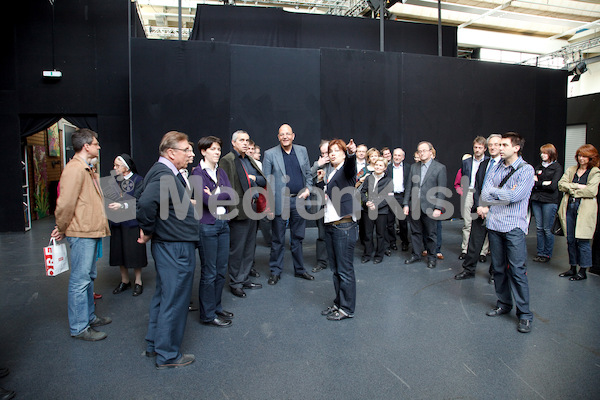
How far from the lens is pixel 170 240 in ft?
7.75

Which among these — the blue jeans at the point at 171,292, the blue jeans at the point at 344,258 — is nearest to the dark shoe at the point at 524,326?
the blue jeans at the point at 344,258

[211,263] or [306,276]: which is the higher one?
[211,263]

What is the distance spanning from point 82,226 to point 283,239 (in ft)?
6.70

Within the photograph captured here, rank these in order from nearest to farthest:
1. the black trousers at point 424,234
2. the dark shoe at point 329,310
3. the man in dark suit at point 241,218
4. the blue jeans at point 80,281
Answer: the blue jeans at point 80,281
the dark shoe at point 329,310
the man in dark suit at point 241,218
the black trousers at point 424,234

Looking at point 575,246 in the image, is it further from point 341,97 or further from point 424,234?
point 341,97

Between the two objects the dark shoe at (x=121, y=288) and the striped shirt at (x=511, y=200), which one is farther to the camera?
the dark shoe at (x=121, y=288)

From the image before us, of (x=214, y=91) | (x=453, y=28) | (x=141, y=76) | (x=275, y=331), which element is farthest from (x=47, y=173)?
(x=453, y=28)

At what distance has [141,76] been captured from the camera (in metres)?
6.51

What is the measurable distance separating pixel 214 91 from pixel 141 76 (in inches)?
49.8

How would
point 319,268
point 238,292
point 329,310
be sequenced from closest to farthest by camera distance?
point 329,310
point 238,292
point 319,268

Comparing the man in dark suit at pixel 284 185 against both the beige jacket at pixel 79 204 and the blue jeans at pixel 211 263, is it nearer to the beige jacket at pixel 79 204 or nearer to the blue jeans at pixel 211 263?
the blue jeans at pixel 211 263

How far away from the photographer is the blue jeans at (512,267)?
299 centimetres

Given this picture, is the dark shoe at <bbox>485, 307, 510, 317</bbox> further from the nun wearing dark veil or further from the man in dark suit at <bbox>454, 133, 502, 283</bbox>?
the nun wearing dark veil

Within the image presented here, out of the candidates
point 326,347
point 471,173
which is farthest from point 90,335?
point 471,173
